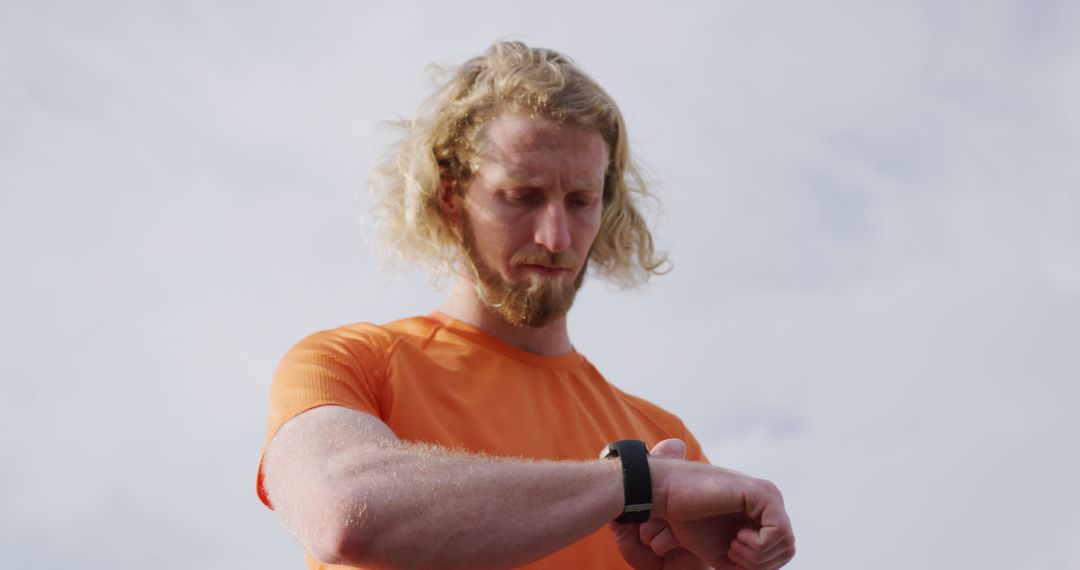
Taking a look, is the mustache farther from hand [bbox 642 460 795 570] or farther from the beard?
hand [bbox 642 460 795 570]

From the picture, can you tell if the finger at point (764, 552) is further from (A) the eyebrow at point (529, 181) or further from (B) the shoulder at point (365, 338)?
(A) the eyebrow at point (529, 181)

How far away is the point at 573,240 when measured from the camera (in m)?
5.04

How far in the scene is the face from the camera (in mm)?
5004

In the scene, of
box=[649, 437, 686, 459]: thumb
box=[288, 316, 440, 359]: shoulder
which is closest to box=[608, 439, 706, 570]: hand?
box=[649, 437, 686, 459]: thumb

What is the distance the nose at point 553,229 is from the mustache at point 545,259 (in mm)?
39

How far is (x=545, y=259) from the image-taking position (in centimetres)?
501

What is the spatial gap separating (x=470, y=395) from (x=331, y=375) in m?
0.74

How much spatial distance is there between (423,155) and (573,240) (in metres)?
1.08

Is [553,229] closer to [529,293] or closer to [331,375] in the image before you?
[529,293]

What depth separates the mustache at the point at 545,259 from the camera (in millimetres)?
5008

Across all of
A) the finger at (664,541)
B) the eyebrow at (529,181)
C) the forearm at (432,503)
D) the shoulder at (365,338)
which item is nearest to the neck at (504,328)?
the shoulder at (365,338)

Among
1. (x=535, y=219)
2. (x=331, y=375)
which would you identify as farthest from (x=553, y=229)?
(x=331, y=375)

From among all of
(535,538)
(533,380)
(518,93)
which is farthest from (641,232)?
(535,538)

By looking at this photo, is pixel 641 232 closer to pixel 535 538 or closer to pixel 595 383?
pixel 595 383
